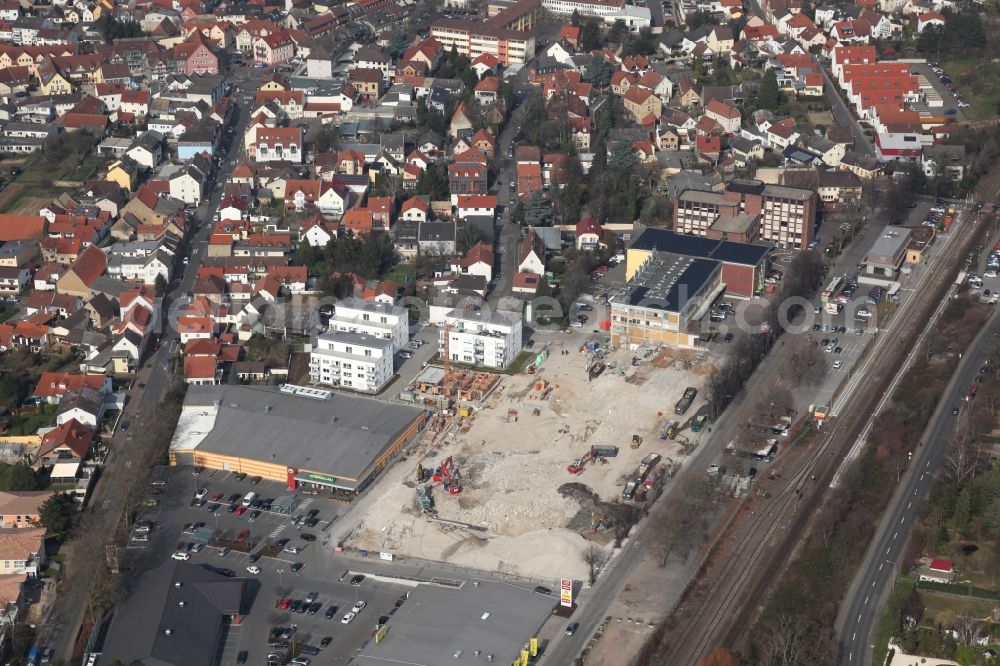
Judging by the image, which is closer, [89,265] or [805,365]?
[805,365]

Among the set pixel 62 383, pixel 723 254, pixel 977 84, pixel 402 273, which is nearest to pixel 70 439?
pixel 62 383


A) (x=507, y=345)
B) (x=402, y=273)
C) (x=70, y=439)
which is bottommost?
(x=70, y=439)

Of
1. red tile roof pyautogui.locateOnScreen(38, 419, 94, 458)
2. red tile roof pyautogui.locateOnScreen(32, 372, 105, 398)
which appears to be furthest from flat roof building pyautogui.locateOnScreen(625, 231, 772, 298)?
red tile roof pyautogui.locateOnScreen(38, 419, 94, 458)

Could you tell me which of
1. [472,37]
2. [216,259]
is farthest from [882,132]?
[216,259]

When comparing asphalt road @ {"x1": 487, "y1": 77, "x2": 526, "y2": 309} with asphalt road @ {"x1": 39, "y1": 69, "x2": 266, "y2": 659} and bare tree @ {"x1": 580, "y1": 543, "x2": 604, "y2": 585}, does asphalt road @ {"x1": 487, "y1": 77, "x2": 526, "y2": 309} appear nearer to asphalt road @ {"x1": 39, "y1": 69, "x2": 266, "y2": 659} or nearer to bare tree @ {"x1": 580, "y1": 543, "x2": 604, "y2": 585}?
Answer: asphalt road @ {"x1": 39, "y1": 69, "x2": 266, "y2": 659}

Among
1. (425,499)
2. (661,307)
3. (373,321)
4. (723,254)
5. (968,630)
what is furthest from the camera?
(723,254)

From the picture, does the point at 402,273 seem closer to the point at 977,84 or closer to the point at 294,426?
the point at 294,426

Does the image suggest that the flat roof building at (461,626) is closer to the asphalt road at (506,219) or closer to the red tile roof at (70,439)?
the red tile roof at (70,439)
